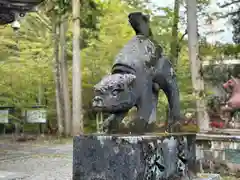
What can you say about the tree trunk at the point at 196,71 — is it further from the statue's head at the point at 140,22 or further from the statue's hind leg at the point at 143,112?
the statue's hind leg at the point at 143,112

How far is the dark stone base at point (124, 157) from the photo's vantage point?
3.37 m

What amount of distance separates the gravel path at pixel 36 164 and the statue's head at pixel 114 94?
14.9 ft

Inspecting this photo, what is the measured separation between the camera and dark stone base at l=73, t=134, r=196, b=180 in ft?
11.1

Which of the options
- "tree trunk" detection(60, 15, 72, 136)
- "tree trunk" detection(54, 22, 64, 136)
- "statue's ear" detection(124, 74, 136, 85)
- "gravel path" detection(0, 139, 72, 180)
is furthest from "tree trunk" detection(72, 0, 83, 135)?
"statue's ear" detection(124, 74, 136, 85)

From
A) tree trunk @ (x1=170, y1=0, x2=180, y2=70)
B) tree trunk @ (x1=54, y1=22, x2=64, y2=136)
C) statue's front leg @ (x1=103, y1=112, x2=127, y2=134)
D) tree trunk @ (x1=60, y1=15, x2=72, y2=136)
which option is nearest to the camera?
statue's front leg @ (x1=103, y1=112, x2=127, y2=134)

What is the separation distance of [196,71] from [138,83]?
7913 millimetres

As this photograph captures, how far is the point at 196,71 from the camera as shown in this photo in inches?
451

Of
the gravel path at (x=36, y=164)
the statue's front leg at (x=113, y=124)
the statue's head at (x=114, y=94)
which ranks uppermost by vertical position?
the statue's head at (x=114, y=94)

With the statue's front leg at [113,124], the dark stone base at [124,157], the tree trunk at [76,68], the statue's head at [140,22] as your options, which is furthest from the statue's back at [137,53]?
the tree trunk at [76,68]

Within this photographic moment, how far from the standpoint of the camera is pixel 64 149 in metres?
13.4

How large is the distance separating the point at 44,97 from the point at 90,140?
1791 cm

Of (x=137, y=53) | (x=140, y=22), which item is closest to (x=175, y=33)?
(x=140, y=22)

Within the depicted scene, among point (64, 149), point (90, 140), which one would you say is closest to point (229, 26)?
point (64, 149)

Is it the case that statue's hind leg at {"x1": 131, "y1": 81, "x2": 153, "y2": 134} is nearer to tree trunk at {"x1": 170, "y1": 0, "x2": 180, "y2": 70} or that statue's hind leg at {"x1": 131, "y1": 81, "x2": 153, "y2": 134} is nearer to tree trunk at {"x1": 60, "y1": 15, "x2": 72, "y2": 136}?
tree trunk at {"x1": 170, "y1": 0, "x2": 180, "y2": 70}
